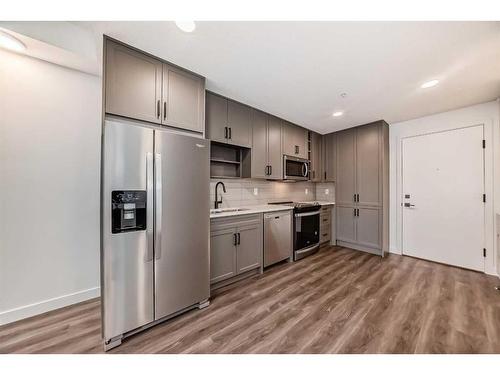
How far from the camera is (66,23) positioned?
1.66 meters

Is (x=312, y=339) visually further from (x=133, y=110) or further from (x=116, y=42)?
(x=116, y=42)

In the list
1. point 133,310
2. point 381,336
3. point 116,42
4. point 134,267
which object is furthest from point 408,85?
point 133,310

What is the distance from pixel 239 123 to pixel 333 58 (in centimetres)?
141

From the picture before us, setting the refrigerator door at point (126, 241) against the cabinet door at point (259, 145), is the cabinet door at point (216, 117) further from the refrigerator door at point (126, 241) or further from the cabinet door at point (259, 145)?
the refrigerator door at point (126, 241)

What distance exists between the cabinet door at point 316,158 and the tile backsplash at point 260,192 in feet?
1.25

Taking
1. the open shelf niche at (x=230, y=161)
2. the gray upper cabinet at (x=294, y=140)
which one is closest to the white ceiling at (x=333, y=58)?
the open shelf niche at (x=230, y=161)

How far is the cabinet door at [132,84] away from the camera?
5.25ft

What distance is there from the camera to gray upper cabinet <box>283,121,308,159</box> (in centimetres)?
367

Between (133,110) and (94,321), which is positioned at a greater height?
(133,110)

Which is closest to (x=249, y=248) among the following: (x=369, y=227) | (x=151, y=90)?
(x=151, y=90)

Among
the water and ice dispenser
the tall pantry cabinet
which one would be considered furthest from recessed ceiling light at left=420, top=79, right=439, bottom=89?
the water and ice dispenser

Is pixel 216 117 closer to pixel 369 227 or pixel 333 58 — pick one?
pixel 333 58
